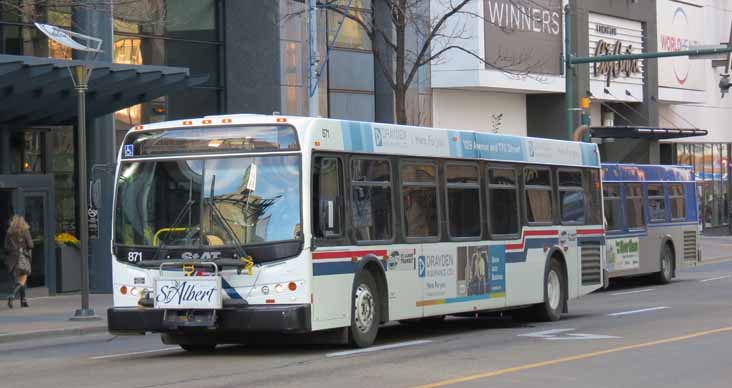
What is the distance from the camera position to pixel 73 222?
2978 centimetres

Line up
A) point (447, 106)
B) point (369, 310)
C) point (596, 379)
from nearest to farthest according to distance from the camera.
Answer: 1. point (596, 379)
2. point (369, 310)
3. point (447, 106)

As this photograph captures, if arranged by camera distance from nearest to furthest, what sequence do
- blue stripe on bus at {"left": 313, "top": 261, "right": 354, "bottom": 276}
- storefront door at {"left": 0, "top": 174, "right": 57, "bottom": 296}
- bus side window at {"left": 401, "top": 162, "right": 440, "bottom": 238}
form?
blue stripe on bus at {"left": 313, "top": 261, "right": 354, "bottom": 276} → bus side window at {"left": 401, "top": 162, "right": 440, "bottom": 238} → storefront door at {"left": 0, "top": 174, "right": 57, "bottom": 296}

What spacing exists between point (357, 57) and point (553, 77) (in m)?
10.9

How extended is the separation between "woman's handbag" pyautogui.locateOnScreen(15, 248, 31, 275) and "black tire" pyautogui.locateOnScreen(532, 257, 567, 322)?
32.9 feet

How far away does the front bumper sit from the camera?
1453 centimetres

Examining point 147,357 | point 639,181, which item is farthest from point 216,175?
point 639,181

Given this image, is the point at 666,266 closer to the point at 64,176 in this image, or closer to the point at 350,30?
the point at 350,30

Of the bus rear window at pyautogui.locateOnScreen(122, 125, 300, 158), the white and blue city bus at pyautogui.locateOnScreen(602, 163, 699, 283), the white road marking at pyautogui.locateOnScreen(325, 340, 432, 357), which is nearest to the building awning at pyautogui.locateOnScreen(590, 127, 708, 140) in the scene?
the white and blue city bus at pyautogui.locateOnScreen(602, 163, 699, 283)

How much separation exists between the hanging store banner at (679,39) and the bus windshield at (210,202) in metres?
42.0

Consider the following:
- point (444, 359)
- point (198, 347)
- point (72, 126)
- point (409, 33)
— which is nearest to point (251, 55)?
point (72, 126)

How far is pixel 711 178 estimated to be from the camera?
211 ft

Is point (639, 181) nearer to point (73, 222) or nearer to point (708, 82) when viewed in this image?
point (73, 222)

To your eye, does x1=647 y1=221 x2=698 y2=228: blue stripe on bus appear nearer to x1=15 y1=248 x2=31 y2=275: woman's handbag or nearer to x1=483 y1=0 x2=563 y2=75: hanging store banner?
x1=483 y1=0 x2=563 y2=75: hanging store banner

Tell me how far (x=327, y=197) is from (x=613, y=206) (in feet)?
53.5
